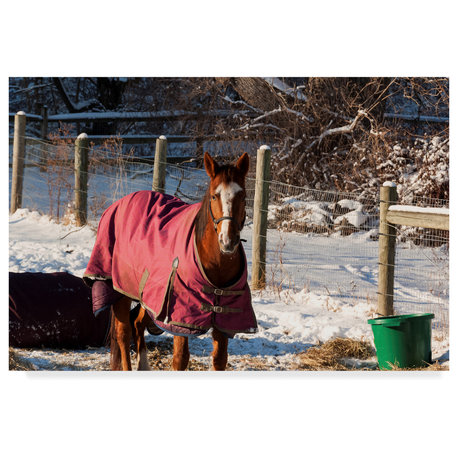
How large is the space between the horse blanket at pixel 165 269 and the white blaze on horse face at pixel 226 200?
262 millimetres

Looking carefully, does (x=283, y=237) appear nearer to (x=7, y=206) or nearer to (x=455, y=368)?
(x=455, y=368)

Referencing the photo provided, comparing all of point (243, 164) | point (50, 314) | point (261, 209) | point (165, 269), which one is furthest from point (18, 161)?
point (243, 164)

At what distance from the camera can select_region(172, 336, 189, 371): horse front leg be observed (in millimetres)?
3332

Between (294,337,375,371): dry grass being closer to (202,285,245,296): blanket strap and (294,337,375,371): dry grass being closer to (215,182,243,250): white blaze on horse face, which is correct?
(202,285,245,296): blanket strap

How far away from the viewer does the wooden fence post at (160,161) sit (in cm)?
561

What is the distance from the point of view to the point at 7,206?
4609 millimetres

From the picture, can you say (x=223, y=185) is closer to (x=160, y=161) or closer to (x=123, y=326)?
(x=123, y=326)

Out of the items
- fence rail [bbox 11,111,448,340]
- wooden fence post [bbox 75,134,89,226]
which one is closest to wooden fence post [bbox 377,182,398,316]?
fence rail [bbox 11,111,448,340]

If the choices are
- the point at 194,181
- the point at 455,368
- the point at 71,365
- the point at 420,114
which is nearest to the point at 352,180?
the point at 420,114

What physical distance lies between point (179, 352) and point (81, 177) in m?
2.83

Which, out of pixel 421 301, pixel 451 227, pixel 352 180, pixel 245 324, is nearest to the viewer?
pixel 245 324

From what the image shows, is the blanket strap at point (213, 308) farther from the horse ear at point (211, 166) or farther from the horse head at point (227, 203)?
the horse ear at point (211, 166)

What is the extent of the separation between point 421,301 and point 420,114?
5.40 ft

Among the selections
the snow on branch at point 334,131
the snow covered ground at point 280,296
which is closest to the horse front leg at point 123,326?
the snow covered ground at point 280,296
